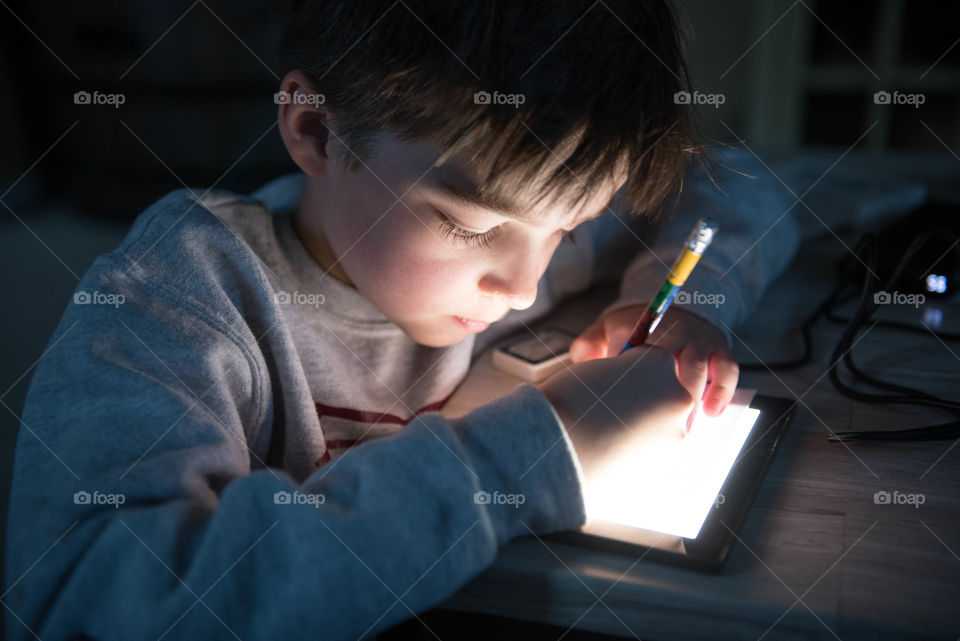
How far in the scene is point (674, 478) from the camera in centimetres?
56

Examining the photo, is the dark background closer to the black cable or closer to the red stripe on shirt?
the black cable

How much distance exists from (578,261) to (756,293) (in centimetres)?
21

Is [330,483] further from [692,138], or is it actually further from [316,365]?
[692,138]

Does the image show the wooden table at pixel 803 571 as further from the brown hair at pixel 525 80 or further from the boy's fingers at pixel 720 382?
the brown hair at pixel 525 80

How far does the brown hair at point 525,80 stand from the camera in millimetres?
580

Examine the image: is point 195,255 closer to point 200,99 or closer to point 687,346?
point 687,346

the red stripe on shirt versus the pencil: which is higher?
the pencil

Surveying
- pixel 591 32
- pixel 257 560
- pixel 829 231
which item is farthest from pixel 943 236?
pixel 257 560

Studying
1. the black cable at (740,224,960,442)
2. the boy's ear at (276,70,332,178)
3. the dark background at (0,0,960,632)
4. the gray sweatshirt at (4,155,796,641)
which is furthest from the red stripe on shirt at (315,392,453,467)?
the dark background at (0,0,960,632)

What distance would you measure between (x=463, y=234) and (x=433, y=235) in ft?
0.08

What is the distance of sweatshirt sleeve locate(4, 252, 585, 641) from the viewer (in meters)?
0.45

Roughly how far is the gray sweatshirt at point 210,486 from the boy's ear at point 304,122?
0.10 metres

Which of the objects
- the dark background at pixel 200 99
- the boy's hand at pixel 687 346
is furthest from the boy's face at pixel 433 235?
the dark background at pixel 200 99

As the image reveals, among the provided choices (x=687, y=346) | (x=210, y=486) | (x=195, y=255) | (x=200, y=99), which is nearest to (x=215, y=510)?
(x=210, y=486)
